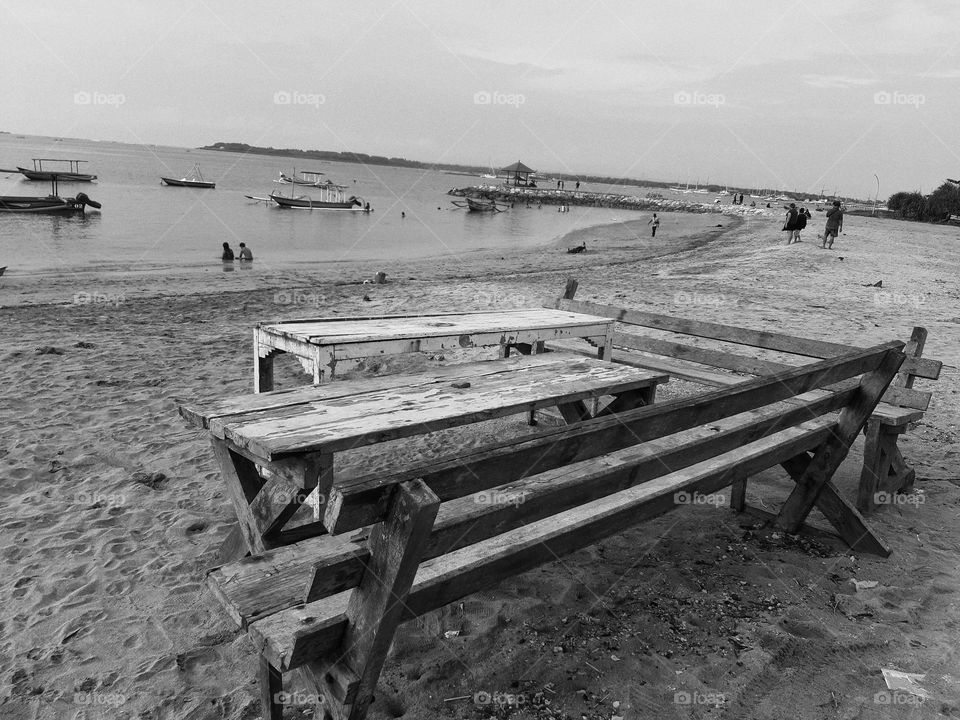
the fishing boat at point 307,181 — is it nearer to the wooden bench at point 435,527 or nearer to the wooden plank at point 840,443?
the wooden plank at point 840,443

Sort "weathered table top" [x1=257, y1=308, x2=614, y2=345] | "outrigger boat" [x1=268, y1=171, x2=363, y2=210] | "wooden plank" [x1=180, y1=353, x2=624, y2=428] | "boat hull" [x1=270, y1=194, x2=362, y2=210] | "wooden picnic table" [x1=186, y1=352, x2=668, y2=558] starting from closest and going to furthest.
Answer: "wooden picnic table" [x1=186, y1=352, x2=668, y2=558] → "wooden plank" [x1=180, y1=353, x2=624, y2=428] → "weathered table top" [x1=257, y1=308, x2=614, y2=345] → "boat hull" [x1=270, y1=194, x2=362, y2=210] → "outrigger boat" [x1=268, y1=171, x2=363, y2=210]

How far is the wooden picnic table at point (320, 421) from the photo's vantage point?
8.30 ft

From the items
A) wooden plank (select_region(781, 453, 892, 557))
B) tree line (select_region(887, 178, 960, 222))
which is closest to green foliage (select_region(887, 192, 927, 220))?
tree line (select_region(887, 178, 960, 222))

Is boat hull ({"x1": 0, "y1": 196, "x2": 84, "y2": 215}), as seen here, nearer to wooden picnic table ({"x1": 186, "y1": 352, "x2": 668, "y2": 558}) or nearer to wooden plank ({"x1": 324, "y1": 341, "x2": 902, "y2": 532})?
wooden picnic table ({"x1": 186, "y1": 352, "x2": 668, "y2": 558})

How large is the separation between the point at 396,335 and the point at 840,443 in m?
2.64

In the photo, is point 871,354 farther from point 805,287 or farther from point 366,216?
point 366,216

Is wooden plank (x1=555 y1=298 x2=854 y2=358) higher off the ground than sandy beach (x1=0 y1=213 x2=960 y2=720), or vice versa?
wooden plank (x1=555 y1=298 x2=854 y2=358)

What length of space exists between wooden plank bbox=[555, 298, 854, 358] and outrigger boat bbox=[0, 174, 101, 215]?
105ft

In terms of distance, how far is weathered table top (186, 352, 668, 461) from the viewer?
2.57 meters

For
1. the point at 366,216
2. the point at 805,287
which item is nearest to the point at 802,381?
the point at 805,287

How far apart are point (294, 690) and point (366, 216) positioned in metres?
43.3

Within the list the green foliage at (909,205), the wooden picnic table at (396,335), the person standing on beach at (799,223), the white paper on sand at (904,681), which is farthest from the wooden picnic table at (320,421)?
the green foliage at (909,205)

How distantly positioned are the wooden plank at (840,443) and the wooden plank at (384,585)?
286cm

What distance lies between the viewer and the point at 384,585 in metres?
1.87
